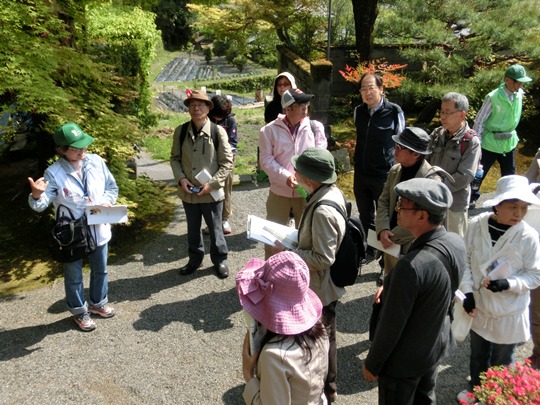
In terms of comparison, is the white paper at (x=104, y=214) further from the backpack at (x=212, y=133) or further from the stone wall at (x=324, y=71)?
the stone wall at (x=324, y=71)

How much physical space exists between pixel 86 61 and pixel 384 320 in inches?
189

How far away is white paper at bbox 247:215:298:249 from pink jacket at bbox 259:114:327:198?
1.11 meters

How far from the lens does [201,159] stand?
199 inches

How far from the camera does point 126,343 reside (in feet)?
14.1

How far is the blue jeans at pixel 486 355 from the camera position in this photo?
11.0ft

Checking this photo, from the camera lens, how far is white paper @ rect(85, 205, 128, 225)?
4.18 metres

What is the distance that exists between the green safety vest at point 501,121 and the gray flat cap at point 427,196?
417 centimetres

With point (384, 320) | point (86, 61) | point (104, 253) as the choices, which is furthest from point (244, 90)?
point (384, 320)

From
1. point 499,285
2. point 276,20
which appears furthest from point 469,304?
point 276,20

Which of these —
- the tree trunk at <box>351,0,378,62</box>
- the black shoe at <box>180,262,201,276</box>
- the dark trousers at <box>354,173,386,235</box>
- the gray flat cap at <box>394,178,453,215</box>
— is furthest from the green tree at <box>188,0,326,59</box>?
the gray flat cap at <box>394,178,453,215</box>

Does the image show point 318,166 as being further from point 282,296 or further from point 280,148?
point 280,148

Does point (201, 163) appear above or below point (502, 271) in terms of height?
above

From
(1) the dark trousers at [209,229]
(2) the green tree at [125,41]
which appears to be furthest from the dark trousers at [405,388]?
(2) the green tree at [125,41]

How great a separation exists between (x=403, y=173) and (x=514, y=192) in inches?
44.0
